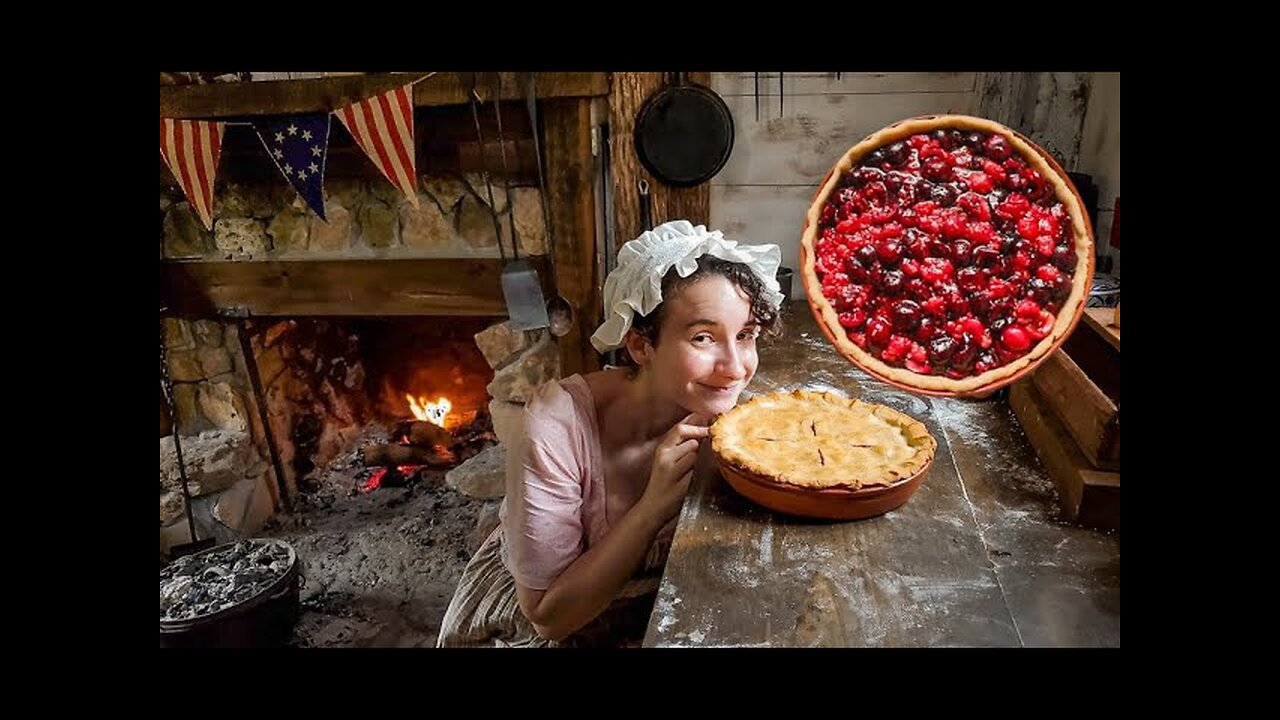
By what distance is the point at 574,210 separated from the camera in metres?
4.02

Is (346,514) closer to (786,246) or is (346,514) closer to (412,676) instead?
(786,246)

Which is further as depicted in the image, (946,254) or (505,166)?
(505,166)

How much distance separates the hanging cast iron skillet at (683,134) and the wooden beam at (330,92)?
34 centimetres

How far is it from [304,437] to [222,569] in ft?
5.18

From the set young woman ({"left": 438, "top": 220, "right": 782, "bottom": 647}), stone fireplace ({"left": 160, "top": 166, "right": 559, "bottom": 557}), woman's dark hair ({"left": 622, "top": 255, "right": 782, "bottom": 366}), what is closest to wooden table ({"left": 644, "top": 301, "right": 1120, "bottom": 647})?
young woman ({"left": 438, "top": 220, "right": 782, "bottom": 647})

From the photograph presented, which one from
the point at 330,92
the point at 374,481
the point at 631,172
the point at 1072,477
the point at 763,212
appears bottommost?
the point at 374,481

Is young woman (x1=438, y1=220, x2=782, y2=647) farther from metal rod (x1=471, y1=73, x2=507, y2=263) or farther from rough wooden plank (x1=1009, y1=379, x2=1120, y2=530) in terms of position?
metal rod (x1=471, y1=73, x2=507, y2=263)

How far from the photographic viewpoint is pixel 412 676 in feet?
4.73

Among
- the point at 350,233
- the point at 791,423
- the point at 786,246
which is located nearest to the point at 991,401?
the point at 791,423

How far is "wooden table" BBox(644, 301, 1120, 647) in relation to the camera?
1.59 metres

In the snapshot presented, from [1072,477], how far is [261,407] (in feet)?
17.9

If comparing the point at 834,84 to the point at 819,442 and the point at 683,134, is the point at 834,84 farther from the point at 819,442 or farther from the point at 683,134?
the point at 819,442

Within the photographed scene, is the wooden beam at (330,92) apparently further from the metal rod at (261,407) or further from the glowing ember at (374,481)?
the glowing ember at (374,481)

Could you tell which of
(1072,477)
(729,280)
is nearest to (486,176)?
(729,280)
